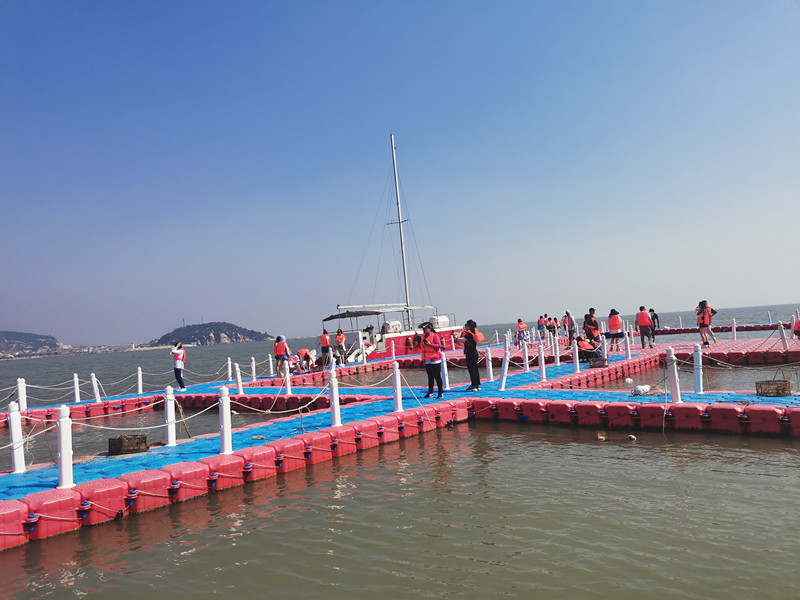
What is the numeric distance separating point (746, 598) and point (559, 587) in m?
1.48

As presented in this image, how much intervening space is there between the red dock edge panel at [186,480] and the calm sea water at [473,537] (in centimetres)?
21

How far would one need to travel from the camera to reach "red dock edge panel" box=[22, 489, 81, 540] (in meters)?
6.80

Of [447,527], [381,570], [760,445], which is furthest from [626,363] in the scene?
[381,570]

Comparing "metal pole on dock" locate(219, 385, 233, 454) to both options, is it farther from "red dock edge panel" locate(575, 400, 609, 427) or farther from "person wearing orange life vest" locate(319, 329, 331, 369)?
"person wearing orange life vest" locate(319, 329, 331, 369)

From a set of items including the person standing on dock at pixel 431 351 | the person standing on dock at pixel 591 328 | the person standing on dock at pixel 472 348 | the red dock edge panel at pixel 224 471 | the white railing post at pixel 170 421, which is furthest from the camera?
the person standing on dock at pixel 591 328

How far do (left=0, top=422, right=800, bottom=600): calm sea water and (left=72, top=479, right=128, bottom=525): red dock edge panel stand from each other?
20cm

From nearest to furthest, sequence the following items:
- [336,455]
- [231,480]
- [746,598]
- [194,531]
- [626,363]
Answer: [746,598] → [194,531] → [231,480] → [336,455] → [626,363]

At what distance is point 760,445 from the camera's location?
9.30 m

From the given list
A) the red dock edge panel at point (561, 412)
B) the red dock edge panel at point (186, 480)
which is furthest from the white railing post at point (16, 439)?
the red dock edge panel at point (561, 412)

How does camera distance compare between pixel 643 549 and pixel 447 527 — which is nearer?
pixel 643 549

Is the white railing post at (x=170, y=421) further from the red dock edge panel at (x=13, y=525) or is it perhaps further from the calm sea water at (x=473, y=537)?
the red dock edge panel at (x=13, y=525)

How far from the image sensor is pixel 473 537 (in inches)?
238

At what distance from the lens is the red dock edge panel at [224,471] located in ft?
28.1

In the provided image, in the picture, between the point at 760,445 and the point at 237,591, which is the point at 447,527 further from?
the point at 760,445
